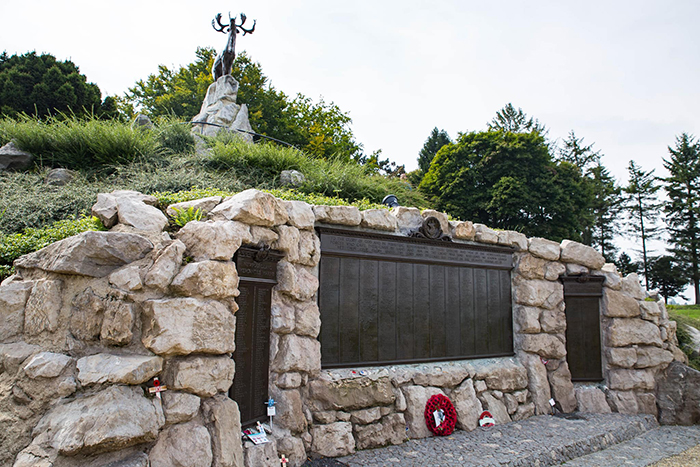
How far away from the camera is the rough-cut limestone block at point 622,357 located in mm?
5605

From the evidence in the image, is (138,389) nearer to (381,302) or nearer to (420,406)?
(381,302)

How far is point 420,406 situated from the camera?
14.1 ft

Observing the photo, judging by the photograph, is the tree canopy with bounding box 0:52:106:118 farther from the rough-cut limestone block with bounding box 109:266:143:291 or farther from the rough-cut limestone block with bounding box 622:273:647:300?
the rough-cut limestone block with bounding box 622:273:647:300

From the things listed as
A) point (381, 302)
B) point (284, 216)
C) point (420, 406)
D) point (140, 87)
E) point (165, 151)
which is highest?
point (140, 87)

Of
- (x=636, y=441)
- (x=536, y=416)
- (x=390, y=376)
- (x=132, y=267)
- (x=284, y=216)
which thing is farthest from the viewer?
(x=536, y=416)

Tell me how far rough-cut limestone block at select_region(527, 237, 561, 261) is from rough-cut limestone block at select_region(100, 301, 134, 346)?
4627 millimetres

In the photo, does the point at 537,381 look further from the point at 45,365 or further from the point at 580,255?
the point at 45,365

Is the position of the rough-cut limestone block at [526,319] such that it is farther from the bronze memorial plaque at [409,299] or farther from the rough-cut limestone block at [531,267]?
the rough-cut limestone block at [531,267]

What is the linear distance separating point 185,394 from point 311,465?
1283 millimetres

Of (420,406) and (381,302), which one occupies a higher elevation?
(381,302)

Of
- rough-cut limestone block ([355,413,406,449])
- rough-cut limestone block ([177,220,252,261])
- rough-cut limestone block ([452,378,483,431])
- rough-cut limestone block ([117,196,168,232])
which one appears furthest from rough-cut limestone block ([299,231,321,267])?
rough-cut limestone block ([452,378,483,431])

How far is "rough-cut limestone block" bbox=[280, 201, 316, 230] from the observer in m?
3.87

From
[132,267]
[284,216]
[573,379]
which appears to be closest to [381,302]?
[284,216]

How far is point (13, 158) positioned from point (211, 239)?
5.00 m
